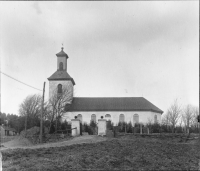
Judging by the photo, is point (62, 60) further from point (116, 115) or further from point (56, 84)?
point (116, 115)

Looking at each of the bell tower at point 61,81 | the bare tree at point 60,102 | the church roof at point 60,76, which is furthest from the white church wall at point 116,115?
the church roof at point 60,76

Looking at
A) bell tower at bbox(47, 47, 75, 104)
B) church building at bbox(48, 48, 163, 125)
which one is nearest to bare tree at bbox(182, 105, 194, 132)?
church building at bbox(48, 48, 163, 125)

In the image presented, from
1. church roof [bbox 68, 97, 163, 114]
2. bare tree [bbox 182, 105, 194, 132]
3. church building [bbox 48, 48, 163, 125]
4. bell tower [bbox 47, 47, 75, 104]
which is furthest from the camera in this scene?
bare tree [bbox 182, 105, 194, 132]

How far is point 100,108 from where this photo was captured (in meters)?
43.8

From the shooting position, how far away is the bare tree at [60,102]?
37.0m

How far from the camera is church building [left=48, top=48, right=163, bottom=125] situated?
43312mm

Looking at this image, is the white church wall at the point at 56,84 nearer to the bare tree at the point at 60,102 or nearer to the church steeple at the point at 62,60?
the bare tree at the point at 60,102

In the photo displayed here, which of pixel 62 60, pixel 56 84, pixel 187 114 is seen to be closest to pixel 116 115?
pixel 56 84

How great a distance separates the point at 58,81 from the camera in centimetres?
4438

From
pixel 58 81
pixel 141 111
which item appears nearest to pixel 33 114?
pixel 58 81

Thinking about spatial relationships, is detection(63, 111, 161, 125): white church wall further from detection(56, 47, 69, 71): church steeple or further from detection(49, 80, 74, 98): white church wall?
detection(56, 47, 69, 71): church steeple

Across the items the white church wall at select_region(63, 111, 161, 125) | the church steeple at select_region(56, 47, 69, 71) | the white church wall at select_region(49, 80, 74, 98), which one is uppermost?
the church steeple at select_region(56, 47, 69, 71)

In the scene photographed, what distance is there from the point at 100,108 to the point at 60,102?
808 centimetres

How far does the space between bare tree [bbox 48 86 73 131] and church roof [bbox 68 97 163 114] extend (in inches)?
67.1
